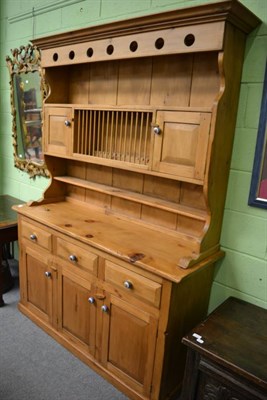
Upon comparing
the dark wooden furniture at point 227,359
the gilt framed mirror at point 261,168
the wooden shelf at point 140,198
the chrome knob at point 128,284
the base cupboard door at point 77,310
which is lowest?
the base cupboard door at point 77,310

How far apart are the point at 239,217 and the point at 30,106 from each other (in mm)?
1996

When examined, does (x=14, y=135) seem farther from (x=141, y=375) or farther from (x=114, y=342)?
(x=141, y=375)

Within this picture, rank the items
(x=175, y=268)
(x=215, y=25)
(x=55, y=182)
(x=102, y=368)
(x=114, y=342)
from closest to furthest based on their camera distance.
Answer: (x=215, y=25) → (x=175, y=268) → (x=114, y=342) → (x=102, y=368) → (x=55, y=182)

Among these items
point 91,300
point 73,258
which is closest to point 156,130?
point 73,258

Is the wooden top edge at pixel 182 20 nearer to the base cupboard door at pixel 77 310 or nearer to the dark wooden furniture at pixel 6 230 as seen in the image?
the base cupboard door at pixel 77 310

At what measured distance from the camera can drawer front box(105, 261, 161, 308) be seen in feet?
Answer: 4.74

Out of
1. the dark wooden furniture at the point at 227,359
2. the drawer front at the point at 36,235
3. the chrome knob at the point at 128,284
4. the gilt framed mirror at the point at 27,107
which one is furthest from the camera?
the gilt framed mirror at the point at 27,107

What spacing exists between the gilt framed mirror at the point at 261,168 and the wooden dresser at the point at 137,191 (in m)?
0.13

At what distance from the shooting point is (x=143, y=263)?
1432 mm

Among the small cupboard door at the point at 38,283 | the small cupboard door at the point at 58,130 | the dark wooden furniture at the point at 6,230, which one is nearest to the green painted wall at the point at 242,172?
the small cupboard door at the point at 58,130

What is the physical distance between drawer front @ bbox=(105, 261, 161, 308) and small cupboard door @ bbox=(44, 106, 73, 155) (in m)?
0.86

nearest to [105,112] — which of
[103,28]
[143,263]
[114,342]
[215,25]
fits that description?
[103,28]

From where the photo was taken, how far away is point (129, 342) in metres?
1.63

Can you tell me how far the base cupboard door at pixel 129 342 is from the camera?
1533 mm
